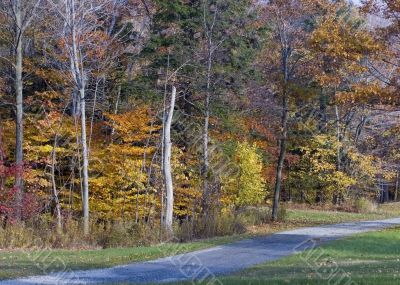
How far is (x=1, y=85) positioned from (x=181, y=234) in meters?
15.3

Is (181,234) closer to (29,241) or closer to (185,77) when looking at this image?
(29,241)

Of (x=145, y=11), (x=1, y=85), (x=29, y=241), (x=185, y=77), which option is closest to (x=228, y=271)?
(x=29, y=241)

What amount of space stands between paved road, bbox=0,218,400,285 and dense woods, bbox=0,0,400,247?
319 centimetres

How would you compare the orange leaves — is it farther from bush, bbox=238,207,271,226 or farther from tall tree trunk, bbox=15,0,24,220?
bush, bbox=238,207,271,226

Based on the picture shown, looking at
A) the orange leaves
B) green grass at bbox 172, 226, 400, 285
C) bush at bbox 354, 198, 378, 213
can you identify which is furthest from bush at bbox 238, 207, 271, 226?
bush at bbox 354, 198, 378, 213

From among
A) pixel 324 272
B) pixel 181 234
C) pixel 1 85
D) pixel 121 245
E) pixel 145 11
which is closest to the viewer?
pixel 324 272

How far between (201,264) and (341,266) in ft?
11.0

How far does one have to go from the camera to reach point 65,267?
44.0 feet

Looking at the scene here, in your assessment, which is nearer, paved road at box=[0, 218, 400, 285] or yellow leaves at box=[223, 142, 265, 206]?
paved road at box=[0, 218, 400, 285]

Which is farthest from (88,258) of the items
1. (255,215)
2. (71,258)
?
(255,215)

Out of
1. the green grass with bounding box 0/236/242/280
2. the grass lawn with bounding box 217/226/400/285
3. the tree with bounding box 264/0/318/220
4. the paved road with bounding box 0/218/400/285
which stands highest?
the tree with bounding box 264/0/318/220

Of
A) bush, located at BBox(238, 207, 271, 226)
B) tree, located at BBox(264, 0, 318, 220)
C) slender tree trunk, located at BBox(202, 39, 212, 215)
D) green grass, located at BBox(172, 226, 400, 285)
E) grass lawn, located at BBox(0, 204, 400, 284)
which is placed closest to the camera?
green grass, located at BBox(172, 226, 400, 285)

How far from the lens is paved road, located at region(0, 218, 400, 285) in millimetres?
11758

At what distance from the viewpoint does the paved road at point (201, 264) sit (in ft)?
38.6
